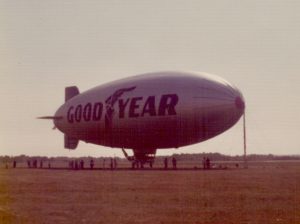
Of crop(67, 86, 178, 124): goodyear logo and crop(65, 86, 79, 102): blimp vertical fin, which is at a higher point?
crop(65, 86, 79, 102): blimp vertical fin

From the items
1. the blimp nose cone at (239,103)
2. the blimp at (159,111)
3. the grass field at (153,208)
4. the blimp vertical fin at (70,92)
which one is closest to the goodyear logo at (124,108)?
the blimp at (159,111)

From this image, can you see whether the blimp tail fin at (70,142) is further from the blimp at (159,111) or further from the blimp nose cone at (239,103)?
the blimp nose cone at (239,103)

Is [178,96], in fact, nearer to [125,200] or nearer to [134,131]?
[134,131]

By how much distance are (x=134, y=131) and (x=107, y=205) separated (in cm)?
3614

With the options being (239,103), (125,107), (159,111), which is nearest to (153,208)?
(239,103)

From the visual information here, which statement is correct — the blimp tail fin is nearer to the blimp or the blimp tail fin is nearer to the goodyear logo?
the goodyear logo

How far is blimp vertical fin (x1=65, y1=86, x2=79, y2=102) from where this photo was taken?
74875 mm

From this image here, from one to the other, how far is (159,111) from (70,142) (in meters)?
24.2

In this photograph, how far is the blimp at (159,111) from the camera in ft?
156

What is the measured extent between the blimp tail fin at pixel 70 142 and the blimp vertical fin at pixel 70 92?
726cm

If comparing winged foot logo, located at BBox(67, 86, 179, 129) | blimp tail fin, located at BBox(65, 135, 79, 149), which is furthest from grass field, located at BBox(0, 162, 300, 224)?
blimp tail fin, located at BBox(65, 135, 79, 149)

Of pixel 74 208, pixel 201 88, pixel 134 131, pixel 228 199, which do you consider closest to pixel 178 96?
pixel 201 88

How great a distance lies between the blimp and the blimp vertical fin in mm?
12752

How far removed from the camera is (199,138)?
50.0 metres
